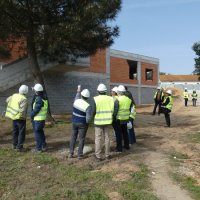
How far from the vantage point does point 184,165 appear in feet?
39.2

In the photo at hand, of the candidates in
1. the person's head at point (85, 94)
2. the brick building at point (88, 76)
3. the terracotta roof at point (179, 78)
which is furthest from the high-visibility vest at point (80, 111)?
the terracotta roof at point (179, 78)

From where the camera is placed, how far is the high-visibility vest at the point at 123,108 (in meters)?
12.8

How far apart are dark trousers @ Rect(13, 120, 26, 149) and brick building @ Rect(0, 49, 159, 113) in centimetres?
1029

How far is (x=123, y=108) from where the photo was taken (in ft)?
42.3

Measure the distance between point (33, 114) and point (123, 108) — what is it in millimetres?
2457

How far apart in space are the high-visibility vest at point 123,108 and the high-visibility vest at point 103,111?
121cm

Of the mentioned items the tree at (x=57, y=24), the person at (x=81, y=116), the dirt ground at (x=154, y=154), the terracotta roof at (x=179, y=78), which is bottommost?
the dirt ground at (x=154, y=154)

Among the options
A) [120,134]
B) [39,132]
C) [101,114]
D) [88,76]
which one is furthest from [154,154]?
[88,76]

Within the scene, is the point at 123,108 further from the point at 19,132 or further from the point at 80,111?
the point at 19,132

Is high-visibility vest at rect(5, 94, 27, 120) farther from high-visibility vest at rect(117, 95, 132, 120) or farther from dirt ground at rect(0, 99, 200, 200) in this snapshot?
high-visibility vest at rect(117, 95, 132, 120)

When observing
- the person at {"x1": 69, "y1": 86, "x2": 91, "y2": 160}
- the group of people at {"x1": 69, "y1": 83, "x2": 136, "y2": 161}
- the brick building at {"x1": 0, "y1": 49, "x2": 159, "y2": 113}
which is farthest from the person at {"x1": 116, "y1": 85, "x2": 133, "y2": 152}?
the brick building at {"x1": 0, "y1": 49, "x2": 159, "y2": 113}

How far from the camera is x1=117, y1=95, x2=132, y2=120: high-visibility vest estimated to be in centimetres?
1283

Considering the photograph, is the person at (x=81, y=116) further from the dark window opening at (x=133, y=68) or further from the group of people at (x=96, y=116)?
the dark window opening at (x=133, y=68)

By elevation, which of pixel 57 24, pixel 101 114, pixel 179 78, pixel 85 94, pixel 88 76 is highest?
pixel 57 24
